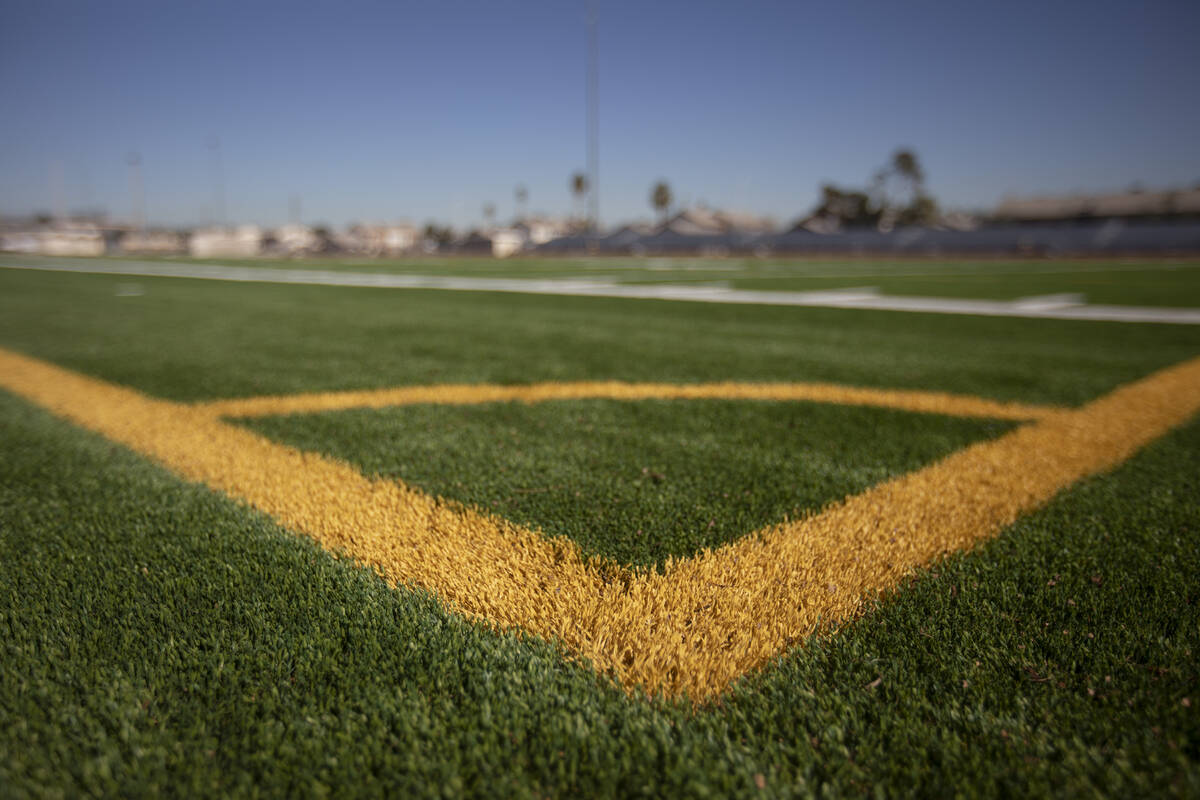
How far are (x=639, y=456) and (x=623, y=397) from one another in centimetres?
102

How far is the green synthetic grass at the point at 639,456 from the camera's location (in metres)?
1.88

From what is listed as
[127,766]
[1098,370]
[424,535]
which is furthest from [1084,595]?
[1098,370]

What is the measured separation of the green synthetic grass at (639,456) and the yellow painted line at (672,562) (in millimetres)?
89

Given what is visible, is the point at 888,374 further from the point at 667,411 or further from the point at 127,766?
the point at 127,766

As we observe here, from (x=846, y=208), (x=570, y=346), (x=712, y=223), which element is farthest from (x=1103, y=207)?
(x=570, y=346)

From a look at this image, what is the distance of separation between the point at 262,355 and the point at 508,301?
4.93 m

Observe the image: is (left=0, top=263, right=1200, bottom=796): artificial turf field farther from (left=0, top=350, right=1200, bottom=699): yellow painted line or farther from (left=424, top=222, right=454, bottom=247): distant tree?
(left=424, top=222, right=454, bottom=247): distant tree

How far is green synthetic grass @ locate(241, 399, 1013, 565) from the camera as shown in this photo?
188cm

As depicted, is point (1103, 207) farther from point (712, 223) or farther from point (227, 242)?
point (227, 242)

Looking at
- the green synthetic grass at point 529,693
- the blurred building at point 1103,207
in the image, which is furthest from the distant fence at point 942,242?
the green synthetic grass at point 529,693

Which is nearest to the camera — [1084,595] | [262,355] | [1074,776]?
[1074,776]

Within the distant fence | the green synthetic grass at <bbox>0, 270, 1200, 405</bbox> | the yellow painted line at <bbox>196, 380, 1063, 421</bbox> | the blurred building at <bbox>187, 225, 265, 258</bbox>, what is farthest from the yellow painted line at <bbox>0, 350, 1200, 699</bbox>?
the blurred building at <bbox>187, 225, 265, 258</bbox>

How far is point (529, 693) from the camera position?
116 cm

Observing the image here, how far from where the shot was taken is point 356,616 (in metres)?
1.40
